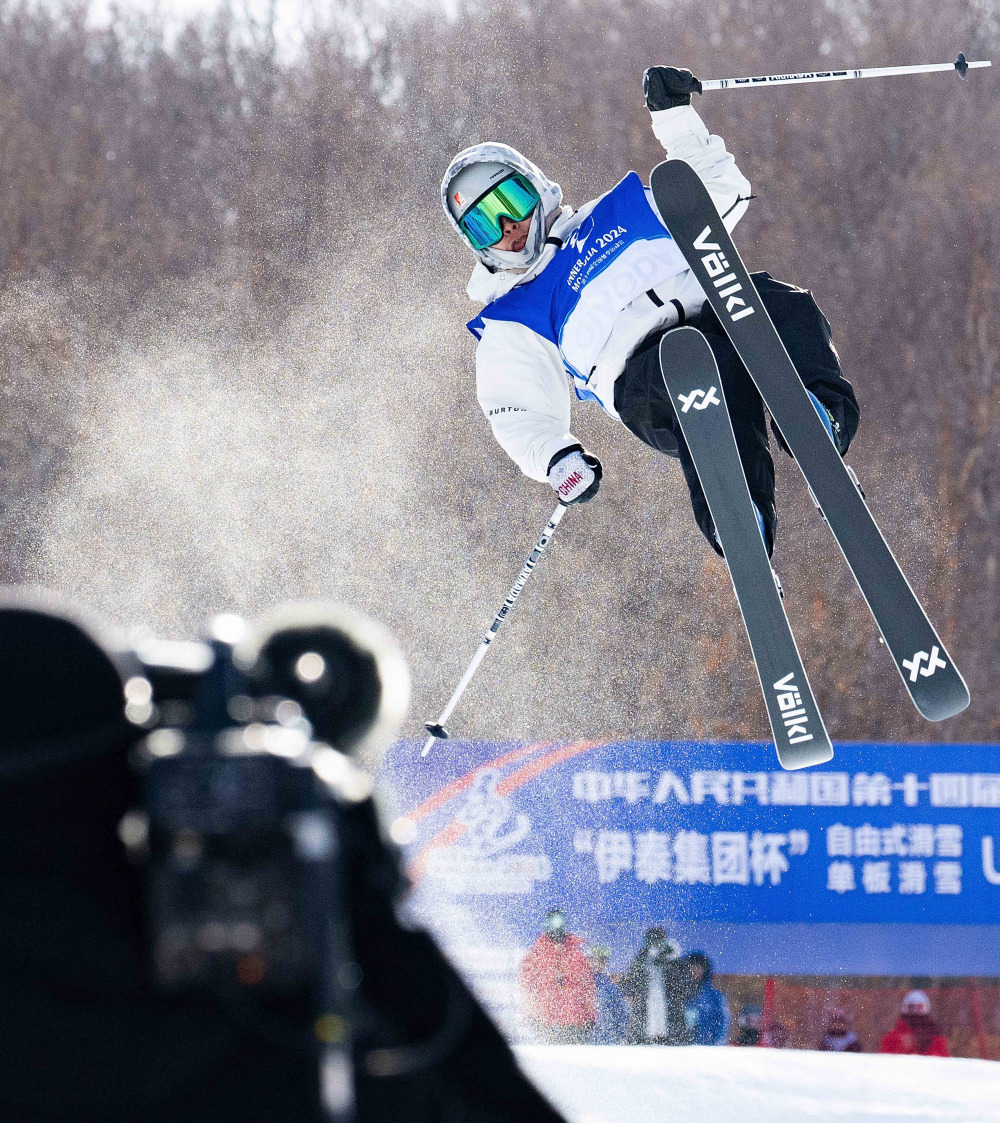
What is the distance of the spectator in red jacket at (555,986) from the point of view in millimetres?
5480

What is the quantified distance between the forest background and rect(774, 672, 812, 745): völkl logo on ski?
665cm

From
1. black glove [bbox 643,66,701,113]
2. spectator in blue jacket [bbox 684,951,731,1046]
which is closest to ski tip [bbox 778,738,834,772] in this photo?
black glove [bbox 643,66,701,113]

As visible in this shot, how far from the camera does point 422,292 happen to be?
35.0 ft

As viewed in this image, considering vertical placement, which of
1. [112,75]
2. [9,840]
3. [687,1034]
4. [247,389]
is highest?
[112,75]

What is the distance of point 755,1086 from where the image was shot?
2.46 meters

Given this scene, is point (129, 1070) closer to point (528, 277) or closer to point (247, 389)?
point (528, 277)

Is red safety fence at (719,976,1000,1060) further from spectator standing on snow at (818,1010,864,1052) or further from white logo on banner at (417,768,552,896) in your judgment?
white logo on banner at (417,768,552,896)

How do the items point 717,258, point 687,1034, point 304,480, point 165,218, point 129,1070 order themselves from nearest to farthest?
point 129,1070 → point 717,258 → point 687,1034 → point 304,480 → point 165,218

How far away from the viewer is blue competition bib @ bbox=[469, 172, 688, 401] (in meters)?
3.38

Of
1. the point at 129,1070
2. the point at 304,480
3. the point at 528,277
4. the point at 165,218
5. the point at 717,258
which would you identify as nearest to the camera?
the point at 129,1070

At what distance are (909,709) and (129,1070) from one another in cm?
1031

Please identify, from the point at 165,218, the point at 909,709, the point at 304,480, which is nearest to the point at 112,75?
the point at 165,218

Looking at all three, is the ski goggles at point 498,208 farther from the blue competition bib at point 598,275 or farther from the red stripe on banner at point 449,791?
the red stripe on banner at point 449,791

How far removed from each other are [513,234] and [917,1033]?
3928 millimetres
